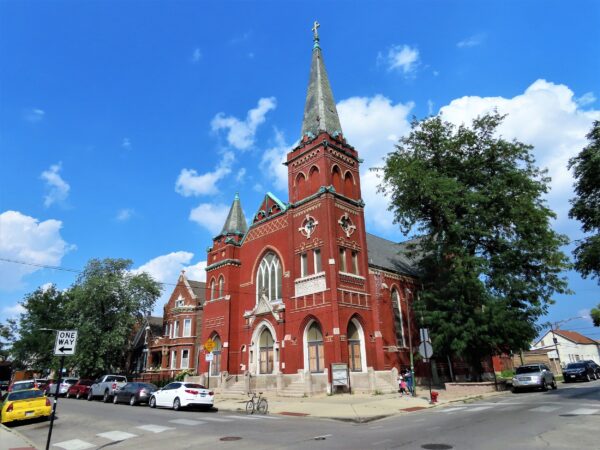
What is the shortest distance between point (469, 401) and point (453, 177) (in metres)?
15.8

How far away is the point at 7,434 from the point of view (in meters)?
14.7

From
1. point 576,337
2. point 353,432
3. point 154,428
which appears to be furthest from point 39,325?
point 576,337

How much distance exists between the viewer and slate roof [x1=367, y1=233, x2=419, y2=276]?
111ft

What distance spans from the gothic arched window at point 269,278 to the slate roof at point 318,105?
10618 millimetres

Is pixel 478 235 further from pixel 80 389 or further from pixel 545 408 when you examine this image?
pixel 80 389

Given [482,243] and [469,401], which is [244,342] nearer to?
[469,401]

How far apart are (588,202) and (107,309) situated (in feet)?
149

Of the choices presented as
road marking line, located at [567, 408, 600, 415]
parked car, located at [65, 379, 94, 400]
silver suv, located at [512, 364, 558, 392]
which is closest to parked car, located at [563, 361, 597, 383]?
silver suv, located at [512, 364, 558, 392]

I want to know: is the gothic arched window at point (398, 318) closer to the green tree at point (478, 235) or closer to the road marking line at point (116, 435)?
the green tree at point (478, 235)

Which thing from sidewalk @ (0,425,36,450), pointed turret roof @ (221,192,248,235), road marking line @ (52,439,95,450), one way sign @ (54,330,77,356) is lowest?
road marking line @ (52,439,95,450)

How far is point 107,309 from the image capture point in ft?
152

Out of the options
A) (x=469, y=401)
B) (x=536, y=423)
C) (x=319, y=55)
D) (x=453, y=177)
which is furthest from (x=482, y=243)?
(x=319, y=55)

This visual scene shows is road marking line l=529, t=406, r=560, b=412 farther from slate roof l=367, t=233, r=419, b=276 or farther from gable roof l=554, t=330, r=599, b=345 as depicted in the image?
gable roof l=554, t=330, r=599, b=345

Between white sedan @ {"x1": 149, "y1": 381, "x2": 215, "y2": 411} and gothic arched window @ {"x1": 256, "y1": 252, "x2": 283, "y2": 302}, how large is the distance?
11.6 metres
